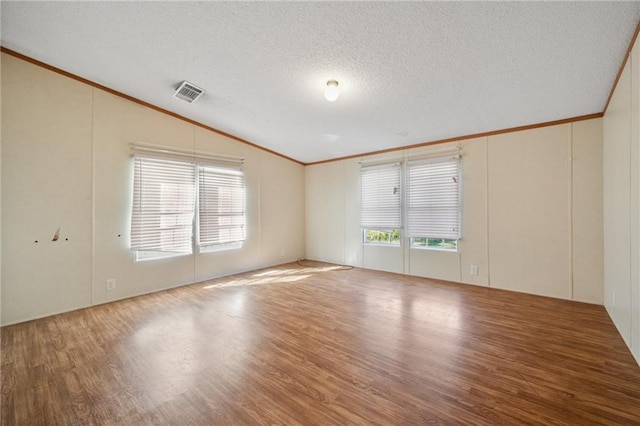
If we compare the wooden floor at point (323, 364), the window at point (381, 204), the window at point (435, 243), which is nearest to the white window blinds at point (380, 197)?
the window at point (381, 204)

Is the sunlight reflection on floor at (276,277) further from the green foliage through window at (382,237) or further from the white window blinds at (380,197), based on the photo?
the white window blinds at (380,197)

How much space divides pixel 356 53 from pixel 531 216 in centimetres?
329

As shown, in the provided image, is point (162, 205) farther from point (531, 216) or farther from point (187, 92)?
point (531, 216)

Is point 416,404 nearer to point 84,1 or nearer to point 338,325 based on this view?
point 338,325

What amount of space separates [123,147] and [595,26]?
516 cm

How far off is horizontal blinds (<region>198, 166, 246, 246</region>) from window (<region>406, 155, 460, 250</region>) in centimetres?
321

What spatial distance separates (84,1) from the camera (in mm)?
2125

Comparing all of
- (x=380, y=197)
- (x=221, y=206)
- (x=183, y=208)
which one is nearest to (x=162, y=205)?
(x=183, y=208)

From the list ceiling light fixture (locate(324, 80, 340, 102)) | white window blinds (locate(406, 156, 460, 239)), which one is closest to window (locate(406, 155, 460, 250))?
white window blinds (locate(406, 156, 460, 239))

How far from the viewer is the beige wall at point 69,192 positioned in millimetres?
2865

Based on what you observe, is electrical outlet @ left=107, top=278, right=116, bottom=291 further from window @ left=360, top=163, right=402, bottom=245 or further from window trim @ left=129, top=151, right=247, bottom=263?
window @ left=360, top=163, right=402, bottom=245

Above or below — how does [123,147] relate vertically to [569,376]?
above

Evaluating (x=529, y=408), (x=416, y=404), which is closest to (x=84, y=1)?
(x=416, y=404)

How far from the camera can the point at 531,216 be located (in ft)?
11.9
